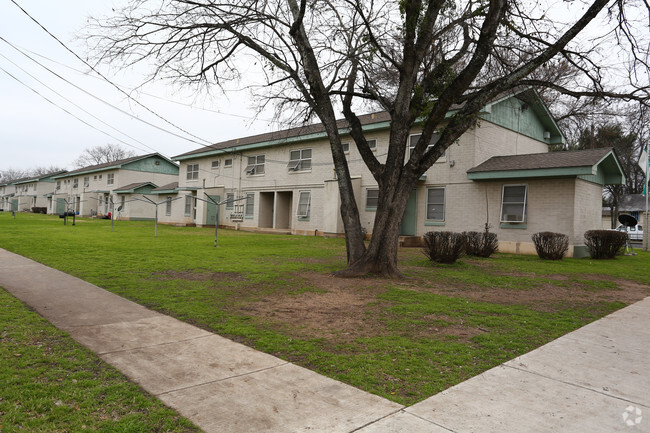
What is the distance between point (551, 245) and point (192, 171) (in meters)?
28.3

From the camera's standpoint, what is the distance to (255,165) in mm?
28844

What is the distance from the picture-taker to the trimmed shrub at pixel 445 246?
12508 mm

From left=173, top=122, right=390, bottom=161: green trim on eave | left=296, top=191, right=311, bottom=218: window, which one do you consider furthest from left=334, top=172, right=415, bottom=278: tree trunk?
left=296, top=191, right=311, bottom=218: window

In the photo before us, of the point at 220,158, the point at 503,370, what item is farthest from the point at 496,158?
the point at 220,158

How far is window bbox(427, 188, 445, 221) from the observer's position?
64.1 feet

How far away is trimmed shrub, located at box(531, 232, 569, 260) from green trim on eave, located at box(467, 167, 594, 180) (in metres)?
2.32

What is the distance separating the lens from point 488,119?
A: 738 inches

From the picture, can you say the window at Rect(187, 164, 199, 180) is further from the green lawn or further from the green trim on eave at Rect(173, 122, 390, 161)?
the green lawn

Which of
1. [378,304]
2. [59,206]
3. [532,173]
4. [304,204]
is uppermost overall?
[532,173]

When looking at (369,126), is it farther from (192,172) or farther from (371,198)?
(192,172)

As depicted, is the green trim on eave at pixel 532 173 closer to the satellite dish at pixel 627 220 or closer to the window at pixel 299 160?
the satellite dish at pixel 627 220

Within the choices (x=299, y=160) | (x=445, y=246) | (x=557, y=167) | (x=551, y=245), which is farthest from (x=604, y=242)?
(x=299, y=160)

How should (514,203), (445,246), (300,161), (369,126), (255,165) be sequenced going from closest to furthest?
(445,246), (514,203), (369,126), (300,161), (255,165)

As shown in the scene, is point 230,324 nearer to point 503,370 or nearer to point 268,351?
point 268,351
